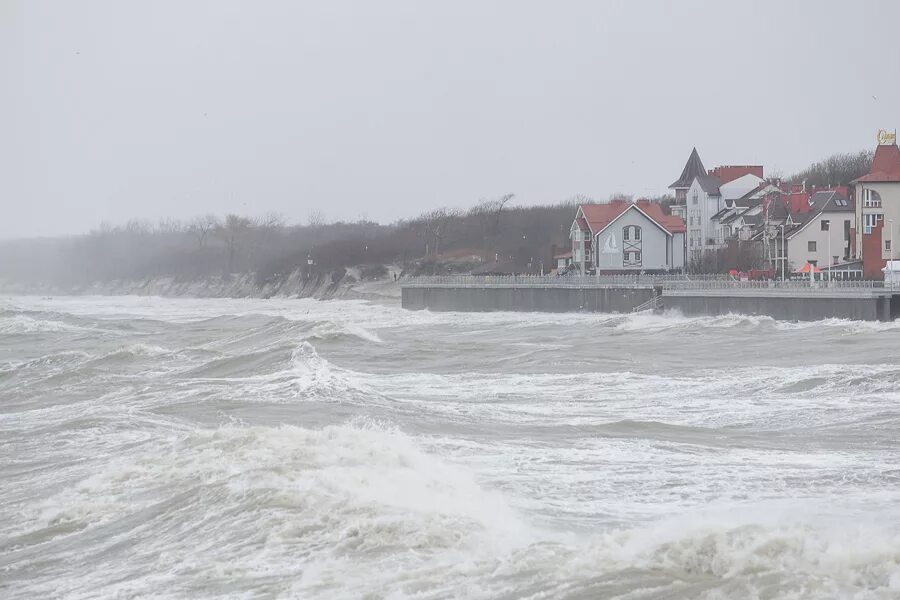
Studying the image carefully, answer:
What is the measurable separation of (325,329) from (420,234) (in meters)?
81.1

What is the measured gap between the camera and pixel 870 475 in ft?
38.9

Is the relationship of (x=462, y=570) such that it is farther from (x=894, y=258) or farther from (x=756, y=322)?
(x=894, y=258)

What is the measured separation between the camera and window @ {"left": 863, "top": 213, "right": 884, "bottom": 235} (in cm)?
5510

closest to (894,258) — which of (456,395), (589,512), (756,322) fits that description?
(756,322)

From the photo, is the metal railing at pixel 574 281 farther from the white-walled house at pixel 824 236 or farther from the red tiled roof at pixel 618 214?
the red tiled roof at pixel 618 214

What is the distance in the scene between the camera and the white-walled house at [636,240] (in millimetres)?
74625

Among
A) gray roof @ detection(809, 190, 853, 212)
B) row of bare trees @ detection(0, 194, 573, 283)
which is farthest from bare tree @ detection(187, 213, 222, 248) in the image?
gray roof @ detection(809, 190, 853, 212)

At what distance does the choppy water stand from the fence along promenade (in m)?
19.3

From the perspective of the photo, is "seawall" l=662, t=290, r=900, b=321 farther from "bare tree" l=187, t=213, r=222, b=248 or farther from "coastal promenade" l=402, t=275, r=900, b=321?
"bare tree" l=187, t=213, r=222, b=248

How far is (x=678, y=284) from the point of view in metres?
54.4

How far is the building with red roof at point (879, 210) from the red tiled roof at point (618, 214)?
1960cm

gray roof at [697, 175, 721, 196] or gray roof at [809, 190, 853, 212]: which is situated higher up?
gray roof at [697, 175, 721, 196]

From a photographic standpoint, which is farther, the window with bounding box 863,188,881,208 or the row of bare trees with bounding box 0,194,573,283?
the row of bare trees with bounding box 0,194,573,283

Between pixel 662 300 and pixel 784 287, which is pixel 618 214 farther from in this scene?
pixel 784 287
